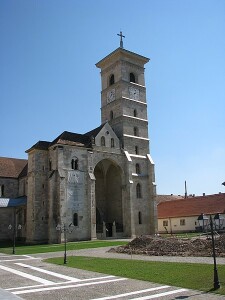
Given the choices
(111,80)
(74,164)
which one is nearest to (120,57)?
(111,80)

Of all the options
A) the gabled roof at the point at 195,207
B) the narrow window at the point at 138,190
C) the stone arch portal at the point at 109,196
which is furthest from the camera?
the gabled roof at the point at 195,207

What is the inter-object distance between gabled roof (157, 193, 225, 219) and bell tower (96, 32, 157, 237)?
8.13m

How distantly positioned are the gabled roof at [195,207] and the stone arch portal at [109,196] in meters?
11.8

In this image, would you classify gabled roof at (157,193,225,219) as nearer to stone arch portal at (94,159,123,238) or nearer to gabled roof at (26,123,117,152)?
stone arch portal at (94,159,123,238)

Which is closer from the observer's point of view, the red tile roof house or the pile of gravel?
the pile of gravel

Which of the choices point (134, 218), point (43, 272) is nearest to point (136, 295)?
point (43, 272)

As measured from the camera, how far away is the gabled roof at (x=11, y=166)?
56.1 metres

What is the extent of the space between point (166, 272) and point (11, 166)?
47672 mm

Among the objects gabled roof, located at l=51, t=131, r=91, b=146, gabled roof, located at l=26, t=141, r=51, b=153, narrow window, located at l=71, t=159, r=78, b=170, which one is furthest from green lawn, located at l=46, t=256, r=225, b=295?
gabled roof, located at l=26, t=141, r=51, b=153

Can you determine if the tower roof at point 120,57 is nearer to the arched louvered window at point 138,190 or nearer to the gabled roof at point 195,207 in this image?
the arched louvered window at point 138,190

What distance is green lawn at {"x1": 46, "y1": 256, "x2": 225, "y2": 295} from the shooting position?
12227 millimetres

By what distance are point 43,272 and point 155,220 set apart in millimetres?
35125

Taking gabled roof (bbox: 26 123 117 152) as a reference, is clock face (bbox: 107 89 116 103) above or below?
above

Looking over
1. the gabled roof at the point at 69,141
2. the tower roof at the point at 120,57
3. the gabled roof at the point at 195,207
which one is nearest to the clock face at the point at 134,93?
the tower roof at the point at 120,57
